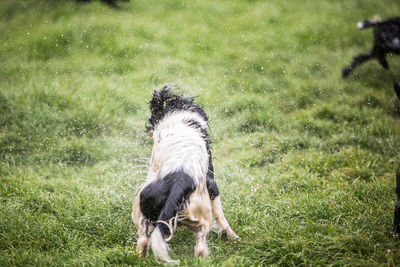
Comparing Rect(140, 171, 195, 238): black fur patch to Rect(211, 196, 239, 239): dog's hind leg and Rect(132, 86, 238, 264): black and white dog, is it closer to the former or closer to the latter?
Rect(132, 86, 238, 264): black and white dog

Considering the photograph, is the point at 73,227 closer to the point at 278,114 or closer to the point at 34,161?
the point at 34,161

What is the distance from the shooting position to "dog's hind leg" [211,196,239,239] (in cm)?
332

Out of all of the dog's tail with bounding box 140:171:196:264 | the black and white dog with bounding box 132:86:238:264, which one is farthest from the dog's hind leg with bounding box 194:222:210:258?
the dog's tail with bounding box 140:171:196:264

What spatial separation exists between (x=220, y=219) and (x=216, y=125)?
2837 millimetres

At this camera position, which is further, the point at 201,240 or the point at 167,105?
the point at 167,105

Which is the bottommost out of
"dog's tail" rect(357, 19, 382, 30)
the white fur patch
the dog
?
the white fur patch

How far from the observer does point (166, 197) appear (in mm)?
2793

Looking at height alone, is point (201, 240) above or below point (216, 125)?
below

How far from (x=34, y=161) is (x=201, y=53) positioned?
4245 mm

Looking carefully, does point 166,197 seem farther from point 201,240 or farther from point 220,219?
point 220,219

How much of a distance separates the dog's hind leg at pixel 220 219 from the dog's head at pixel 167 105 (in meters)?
0.96

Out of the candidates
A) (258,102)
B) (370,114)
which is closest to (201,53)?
(258,102)

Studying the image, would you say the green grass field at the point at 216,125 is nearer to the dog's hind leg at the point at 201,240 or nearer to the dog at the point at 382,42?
the dog's hind leg at the point at 201,240

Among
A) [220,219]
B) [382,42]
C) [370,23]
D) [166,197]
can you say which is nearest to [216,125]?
[220,219]
